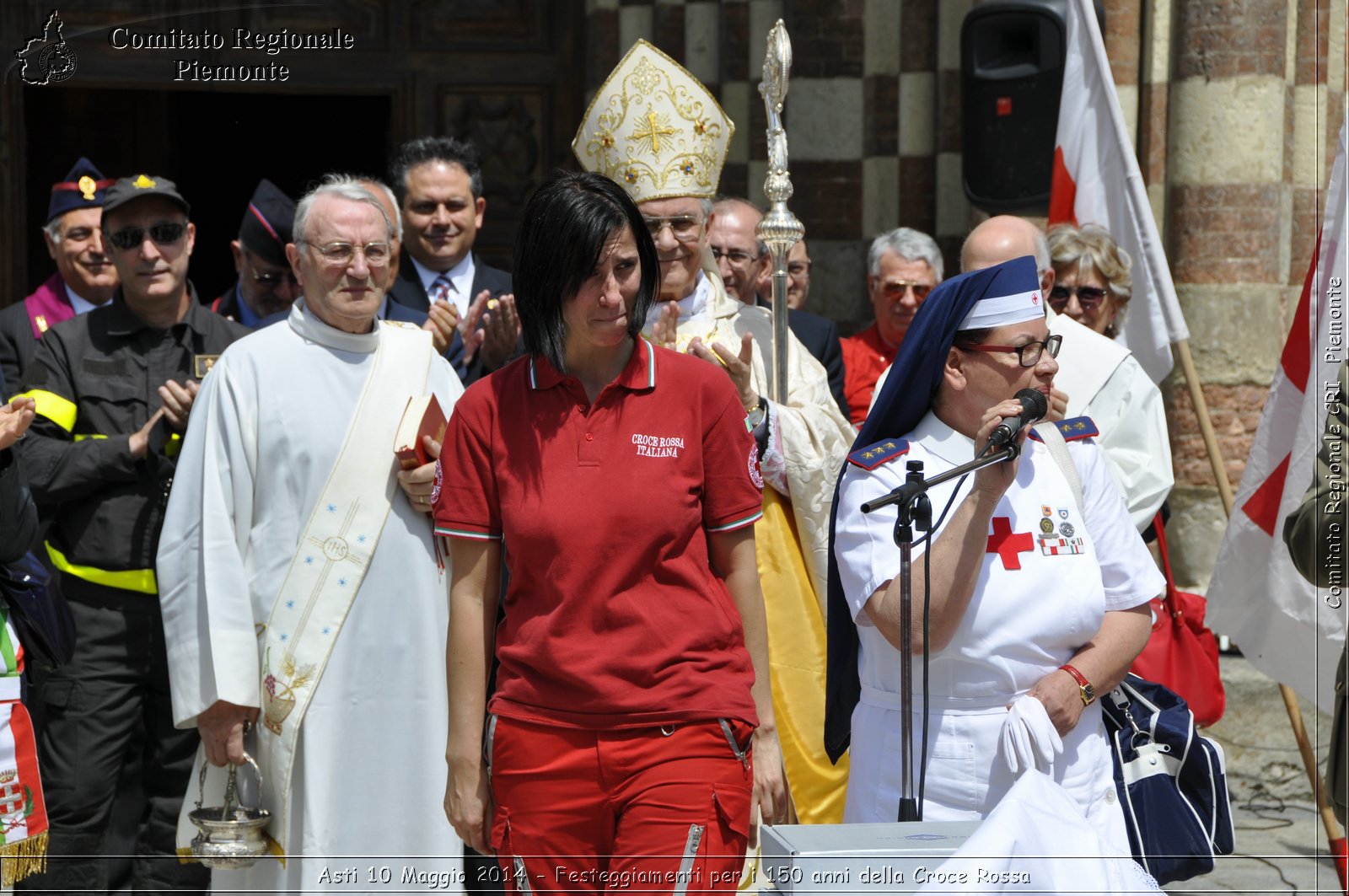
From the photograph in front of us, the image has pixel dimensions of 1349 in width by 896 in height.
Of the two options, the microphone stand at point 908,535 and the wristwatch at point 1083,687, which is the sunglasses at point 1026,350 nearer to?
the microphone stand at point 908,535

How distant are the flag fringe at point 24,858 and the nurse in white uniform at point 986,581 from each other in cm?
211

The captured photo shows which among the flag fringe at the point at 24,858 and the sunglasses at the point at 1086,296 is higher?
the sunglasses at the point at 1086,296

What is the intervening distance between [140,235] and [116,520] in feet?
2.89

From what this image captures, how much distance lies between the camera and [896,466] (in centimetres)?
340

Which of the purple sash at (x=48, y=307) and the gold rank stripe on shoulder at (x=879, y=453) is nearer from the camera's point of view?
the gold rank stripe on shoulder at (x=879, y=453)

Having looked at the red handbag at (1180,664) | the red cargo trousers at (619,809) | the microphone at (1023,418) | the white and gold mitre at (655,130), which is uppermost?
the white and gold mitre at (655,130)

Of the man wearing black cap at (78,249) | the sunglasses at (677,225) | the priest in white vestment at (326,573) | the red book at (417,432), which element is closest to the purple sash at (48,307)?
the man wearing black cap at (78,249)

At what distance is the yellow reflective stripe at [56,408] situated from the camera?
4949 millimetres

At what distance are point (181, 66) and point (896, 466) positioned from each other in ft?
19.4

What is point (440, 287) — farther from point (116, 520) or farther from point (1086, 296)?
point (1086, 296)

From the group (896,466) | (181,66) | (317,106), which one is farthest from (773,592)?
(317,106)

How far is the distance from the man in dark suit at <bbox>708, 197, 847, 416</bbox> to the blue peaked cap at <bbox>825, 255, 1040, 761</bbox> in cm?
202

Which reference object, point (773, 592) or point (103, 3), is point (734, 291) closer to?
point (773, 592)

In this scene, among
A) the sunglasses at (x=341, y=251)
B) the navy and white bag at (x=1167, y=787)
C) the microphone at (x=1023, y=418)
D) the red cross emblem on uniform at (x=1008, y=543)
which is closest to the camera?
the microphone at (x=1023, y=418)
